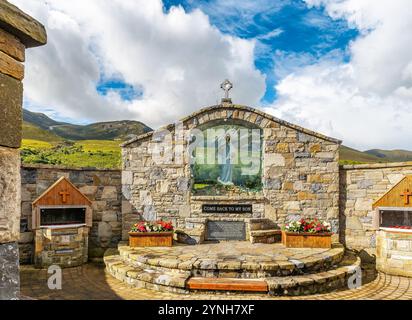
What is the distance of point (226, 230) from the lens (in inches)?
386

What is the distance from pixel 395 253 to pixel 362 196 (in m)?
1.94

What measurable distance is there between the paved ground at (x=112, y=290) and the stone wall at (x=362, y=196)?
4.83 feet

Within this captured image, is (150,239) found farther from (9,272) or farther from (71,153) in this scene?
(71,153)

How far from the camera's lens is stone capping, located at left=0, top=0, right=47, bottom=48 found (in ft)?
6.89

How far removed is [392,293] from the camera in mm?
6688

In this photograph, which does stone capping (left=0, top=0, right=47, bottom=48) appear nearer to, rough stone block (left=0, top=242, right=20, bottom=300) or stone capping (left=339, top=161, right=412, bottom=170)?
rough stone block (left=0, top=242, right=20, bottom=300)

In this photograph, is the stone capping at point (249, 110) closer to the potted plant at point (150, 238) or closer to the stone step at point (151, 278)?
the potted plant at point (150, 238)

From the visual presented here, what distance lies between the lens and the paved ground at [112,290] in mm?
6375

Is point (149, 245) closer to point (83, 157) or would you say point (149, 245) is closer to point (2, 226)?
point (2, 226)

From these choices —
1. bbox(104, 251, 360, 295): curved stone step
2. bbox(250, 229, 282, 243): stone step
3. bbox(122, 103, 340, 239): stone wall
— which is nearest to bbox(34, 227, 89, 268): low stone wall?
bbox(122, 103, 340, 239): stone wall

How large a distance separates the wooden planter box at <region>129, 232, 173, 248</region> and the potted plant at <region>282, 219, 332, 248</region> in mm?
3438

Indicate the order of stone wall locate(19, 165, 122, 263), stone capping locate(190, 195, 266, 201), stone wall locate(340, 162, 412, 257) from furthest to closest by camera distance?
stone capping locate(190, 195, 266, 201), stone wall locate(19, 165, 122, 263), stone wall locate(340, 162, 412, 257)

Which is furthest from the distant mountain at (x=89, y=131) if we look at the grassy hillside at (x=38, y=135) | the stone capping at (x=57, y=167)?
the stone capping at (x=57, y=167)
